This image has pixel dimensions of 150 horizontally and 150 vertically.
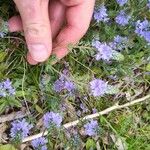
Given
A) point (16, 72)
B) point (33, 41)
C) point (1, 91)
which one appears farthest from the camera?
point (16, 72)

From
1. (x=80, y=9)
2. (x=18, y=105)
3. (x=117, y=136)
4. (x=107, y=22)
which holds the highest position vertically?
(x=80, y=9)

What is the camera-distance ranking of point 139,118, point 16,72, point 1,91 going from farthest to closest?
point 139,118
point 16,72
point 1,91

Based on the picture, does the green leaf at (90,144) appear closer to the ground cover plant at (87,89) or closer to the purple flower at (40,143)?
the ground cover plant at (87,89)

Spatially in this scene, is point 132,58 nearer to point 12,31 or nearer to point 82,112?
point 82,112

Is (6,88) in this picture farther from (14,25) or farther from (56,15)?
(56,15)

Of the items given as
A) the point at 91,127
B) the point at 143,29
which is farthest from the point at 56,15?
the point at 91,127

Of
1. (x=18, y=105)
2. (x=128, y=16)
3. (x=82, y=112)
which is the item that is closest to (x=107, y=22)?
(x=128, y=16)

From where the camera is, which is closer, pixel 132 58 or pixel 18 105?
pixel 18 105

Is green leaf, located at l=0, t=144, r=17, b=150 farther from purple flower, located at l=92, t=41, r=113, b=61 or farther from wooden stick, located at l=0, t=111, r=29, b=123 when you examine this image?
purple flower, located at l=92, t=41, r=113, b=61

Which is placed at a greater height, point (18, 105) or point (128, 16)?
point (128, 16)
